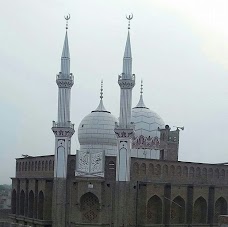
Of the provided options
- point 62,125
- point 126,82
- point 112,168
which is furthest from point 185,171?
point 62,125

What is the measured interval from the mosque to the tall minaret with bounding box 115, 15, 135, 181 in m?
0.06

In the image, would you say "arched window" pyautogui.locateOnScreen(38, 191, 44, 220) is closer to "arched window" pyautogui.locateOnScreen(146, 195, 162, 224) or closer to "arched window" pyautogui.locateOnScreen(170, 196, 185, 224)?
"arched window" pyautogui.locateOnScreen(146, 195, 162, 224)

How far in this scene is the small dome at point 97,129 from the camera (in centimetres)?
3284

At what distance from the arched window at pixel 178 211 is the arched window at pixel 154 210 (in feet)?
3.85

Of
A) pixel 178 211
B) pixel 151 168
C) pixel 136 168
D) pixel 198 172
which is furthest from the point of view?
pixel 198 172

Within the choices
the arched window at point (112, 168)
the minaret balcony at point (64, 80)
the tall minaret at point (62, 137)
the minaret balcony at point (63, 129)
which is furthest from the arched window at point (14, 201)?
the arched window at point (112, 168)

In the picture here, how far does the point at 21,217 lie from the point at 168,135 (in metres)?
12.2

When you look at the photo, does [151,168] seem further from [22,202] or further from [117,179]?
[22,202]

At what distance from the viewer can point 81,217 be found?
29.7m

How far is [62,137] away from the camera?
101 feet

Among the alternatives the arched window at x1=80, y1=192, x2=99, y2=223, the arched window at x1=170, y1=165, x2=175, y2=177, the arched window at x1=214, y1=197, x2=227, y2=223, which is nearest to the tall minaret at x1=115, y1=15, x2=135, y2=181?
the arched window at x1=80, y1=192, x2=99, y2=223

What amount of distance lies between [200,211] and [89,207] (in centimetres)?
795

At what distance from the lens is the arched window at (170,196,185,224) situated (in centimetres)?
3153

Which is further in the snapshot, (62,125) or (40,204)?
(40,204)
